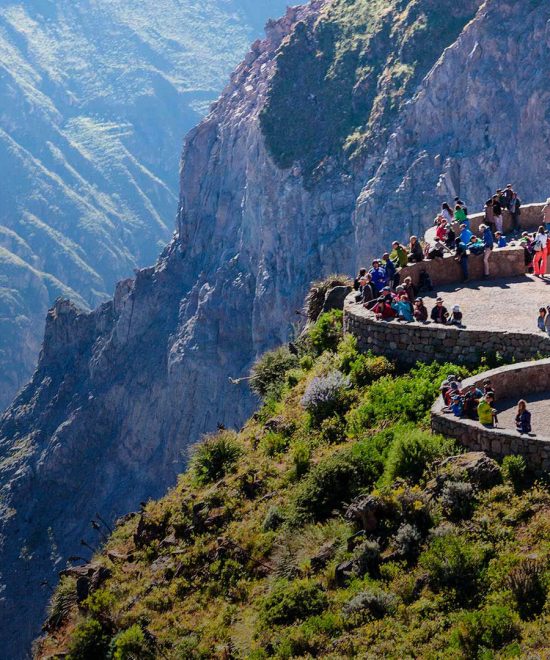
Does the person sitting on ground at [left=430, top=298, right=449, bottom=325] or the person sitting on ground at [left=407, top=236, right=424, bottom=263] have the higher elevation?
the person sitting on ground at [left=407, top=236, right=424, bottom=263]

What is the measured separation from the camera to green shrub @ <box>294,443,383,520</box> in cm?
1872

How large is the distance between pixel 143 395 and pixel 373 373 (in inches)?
3903

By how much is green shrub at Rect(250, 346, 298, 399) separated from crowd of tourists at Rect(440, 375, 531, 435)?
31.3 feet

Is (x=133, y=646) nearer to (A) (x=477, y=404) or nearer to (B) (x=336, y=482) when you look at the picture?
(B) (x=336, y=482)

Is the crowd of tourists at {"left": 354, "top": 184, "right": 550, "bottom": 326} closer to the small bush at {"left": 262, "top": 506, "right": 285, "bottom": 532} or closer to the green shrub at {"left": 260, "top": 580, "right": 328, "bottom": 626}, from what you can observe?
the small bush at {"left": 262, "top": 506, "right": 285, "bottom": 532}

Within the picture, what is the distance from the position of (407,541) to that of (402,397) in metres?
4.51

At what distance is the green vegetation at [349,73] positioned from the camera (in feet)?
337

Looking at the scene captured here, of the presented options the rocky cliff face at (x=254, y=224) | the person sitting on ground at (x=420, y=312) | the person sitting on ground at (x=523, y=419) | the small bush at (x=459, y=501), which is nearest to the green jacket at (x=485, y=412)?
the person sitting on ground at (x=523, y=419)

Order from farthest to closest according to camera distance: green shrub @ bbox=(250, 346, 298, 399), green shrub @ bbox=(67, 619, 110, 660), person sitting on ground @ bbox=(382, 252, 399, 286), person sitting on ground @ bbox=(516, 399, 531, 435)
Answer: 1. green shrub @ bbox=(250, 346, 298, 399)
2. person sitting on ground @ bbox=(382, 252, 399, 286)
3. green shrub @ bbox=(67, 619, 110, 660)
4. person sitting on ground @ bbox=(516, 399, 531, 435)

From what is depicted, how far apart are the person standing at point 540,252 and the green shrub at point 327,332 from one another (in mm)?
4631

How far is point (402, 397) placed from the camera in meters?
20.4

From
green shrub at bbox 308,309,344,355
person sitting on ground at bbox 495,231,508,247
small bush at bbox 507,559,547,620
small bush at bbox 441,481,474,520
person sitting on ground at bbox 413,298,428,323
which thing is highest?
person sitting on ground at bbox 413,298,428,323

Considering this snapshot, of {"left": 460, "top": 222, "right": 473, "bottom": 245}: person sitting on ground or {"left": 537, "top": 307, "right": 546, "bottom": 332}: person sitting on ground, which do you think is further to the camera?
{"left": 460, "top": 222, "right": 473, "bottom": 245}: person sitting on ground

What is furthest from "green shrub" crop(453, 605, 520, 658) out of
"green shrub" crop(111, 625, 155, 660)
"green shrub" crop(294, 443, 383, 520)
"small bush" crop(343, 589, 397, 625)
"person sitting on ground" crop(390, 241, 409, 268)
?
Answer: "person sitting on ground" crop(390, 241, 409, 268)
